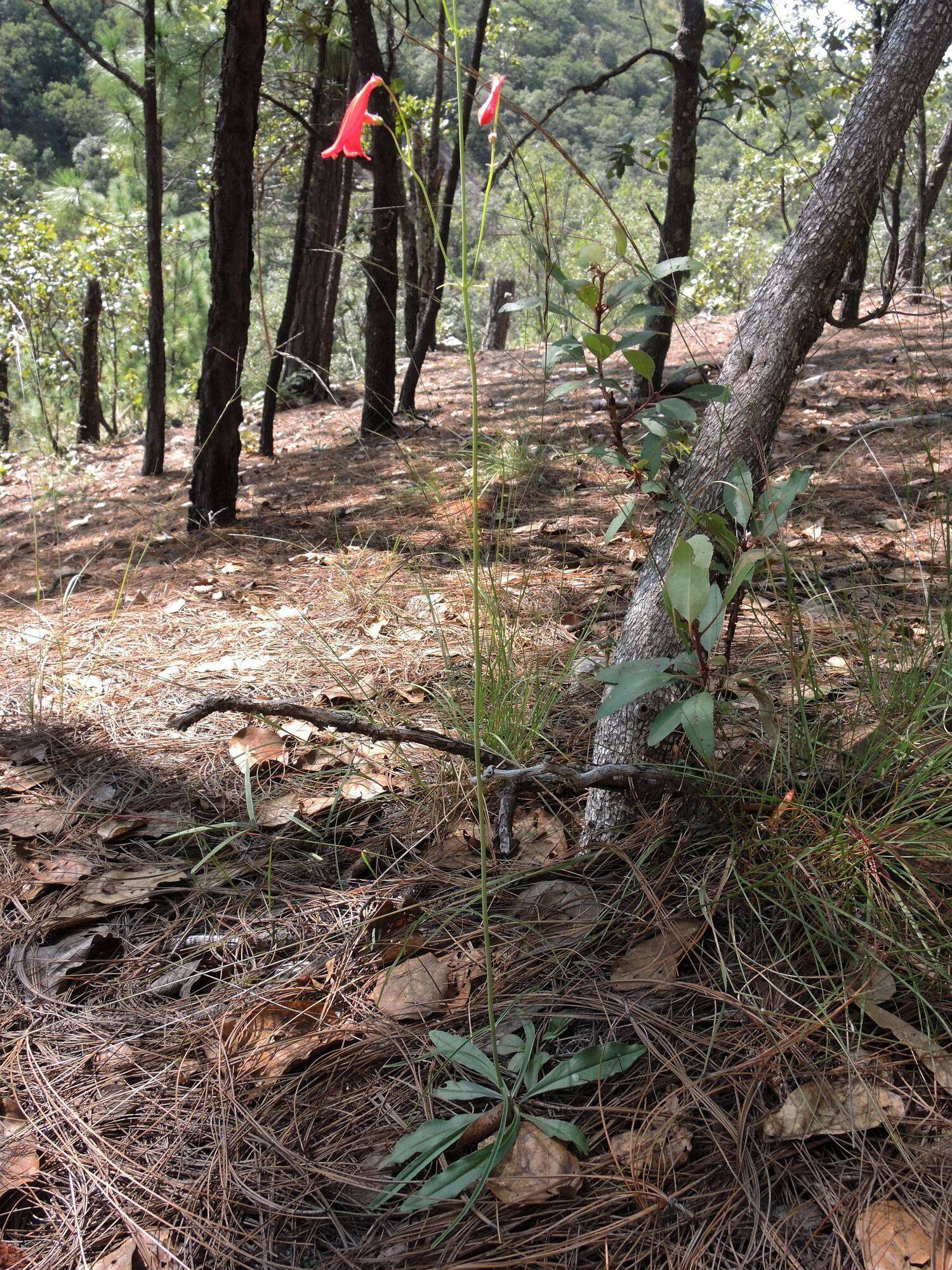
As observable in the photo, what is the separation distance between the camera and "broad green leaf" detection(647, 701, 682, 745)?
3.67 ft

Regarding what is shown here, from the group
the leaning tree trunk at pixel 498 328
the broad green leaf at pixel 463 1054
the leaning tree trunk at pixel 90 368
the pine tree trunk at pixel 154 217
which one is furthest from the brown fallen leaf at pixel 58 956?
the leaning tree trunk at pixel 90 368

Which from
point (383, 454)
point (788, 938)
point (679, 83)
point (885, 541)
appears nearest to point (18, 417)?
point (383, 454)

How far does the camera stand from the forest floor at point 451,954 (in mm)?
907

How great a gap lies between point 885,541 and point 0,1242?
2552mm

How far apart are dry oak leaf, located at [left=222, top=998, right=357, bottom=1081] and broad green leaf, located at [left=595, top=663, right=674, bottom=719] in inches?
21.6

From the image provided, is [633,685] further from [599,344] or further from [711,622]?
[599,344]

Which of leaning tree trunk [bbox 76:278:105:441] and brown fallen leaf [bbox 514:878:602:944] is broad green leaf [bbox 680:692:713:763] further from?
leaning tree trunk [bbox 76:278:105:441]

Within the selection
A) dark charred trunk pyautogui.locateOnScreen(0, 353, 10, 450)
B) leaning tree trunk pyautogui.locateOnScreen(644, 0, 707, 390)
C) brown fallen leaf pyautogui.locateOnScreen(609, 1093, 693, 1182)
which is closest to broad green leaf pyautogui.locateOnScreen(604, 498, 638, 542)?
brown fallen leaf pyautogui.locateOnScreen(609, 1093, 693, 1182)

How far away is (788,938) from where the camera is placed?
1.13 metres

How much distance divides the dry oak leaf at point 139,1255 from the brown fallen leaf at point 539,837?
2.22 ft

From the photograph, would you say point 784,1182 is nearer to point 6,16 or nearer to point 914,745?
point 914,745

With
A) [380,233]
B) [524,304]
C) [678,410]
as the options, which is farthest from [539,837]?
[380,233]

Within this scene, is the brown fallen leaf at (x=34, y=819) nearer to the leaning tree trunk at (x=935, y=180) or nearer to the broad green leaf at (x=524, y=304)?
the broad green leaf at (x=524, y=304)

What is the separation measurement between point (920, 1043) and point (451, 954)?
602mm
